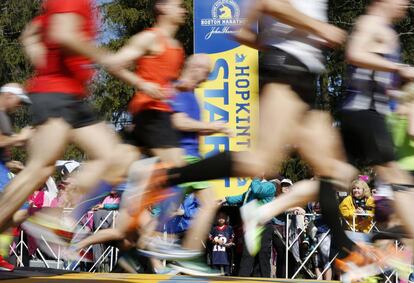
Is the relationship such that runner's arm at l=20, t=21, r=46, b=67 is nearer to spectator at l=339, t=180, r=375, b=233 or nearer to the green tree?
spectator at l=339, t=180, r=375, b=233

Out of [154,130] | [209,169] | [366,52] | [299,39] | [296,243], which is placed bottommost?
[296,243]

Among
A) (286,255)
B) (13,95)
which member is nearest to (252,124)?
(286,255)

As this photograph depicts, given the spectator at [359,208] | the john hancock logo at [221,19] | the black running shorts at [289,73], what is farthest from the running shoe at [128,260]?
the john hancock logo at [221,19]

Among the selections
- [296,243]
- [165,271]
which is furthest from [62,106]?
[296,243]

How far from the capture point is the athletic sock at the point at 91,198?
17.8 ft

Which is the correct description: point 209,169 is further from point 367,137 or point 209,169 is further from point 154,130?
point 154,130

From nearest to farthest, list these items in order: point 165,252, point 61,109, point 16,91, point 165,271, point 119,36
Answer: point 61,109
point 165,252
point 165,271
point 16,91
point 119,36

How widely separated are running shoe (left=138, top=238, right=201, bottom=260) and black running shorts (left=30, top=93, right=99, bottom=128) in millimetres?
817

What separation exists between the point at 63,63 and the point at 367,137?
1.87 metres

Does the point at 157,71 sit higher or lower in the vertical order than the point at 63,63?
lower

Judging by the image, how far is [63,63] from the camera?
500 centimetres

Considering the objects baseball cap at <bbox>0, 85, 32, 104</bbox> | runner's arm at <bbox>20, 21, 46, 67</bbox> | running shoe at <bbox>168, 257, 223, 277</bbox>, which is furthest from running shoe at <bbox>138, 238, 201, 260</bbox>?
baseball cap at <bbox>0, 85, 32, 104</bbox>

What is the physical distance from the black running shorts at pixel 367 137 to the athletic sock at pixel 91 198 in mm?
1511

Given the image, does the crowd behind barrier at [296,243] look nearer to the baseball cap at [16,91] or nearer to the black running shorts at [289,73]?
the baseball cap at [16,91]
